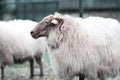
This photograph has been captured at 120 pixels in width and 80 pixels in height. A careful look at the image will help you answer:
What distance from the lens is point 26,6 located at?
21.4 metres

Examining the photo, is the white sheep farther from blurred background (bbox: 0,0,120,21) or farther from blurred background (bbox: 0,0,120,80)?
blurred background (bbox: 0,0,120,21)

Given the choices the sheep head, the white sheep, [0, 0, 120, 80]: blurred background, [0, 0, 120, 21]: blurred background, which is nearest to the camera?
the white sheep

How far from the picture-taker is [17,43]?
1223 centimetres

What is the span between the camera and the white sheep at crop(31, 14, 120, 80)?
9.21 m

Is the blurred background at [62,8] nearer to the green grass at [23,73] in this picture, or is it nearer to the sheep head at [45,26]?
the green grass at [23,73]

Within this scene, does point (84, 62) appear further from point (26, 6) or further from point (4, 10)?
point (4, 10)

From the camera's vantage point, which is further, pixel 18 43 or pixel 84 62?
pixel 18 43

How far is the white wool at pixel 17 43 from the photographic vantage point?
39.3 ft

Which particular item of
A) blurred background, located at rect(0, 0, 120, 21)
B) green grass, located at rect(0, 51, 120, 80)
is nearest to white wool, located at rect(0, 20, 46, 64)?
green grass, located at rect(0, 51, 120, 80)

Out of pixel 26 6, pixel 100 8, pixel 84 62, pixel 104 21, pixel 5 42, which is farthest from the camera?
pixel 100 8

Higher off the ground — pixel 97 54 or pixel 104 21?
pixel 104 21

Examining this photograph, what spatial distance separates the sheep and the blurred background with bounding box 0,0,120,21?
27.7 feet

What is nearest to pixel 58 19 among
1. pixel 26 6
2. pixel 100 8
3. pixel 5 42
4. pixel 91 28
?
pixel 91 28

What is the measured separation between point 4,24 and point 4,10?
475 inches
